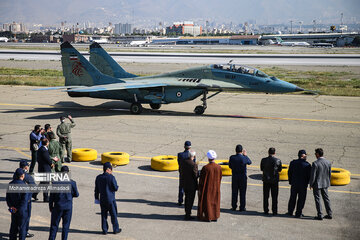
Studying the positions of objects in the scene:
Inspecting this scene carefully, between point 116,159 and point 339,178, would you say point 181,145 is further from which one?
point 339,178

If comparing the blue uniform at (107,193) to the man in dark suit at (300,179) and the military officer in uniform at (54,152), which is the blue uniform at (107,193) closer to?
the military officer in uniform at (54,152)

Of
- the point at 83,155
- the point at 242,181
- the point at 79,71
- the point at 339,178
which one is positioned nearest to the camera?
the point at 242,181

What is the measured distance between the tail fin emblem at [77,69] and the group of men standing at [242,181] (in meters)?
17.9

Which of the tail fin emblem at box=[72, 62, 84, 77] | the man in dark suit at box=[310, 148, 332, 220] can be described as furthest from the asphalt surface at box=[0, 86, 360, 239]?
the tail fin emblem at box=[72, 62, 84, 77]

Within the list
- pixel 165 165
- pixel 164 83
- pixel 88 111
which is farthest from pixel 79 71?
pixel 165 165

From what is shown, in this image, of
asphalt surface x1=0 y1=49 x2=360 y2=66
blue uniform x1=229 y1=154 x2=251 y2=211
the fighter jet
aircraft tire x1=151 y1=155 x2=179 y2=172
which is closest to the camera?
blue uniform x1=229 y1=154 x2=251 y2=211

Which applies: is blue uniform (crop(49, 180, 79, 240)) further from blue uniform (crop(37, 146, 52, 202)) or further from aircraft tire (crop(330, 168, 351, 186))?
aircraft tire (crop(330, 168, 351, 186))

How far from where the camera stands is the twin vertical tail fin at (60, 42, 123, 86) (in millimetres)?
27422

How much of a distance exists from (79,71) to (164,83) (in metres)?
6.20

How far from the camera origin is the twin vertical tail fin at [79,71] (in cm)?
2742

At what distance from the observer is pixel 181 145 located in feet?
62.0

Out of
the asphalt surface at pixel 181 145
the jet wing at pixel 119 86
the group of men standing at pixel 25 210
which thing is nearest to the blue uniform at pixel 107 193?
the asphalt surface at pixel 181 145

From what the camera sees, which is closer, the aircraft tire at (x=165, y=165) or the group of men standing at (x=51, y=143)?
the group of men standing at (x=51, y=143)

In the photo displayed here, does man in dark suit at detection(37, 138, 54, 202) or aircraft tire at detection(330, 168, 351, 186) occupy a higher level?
man in dark suit at detection(37, 138, 54, 202)
